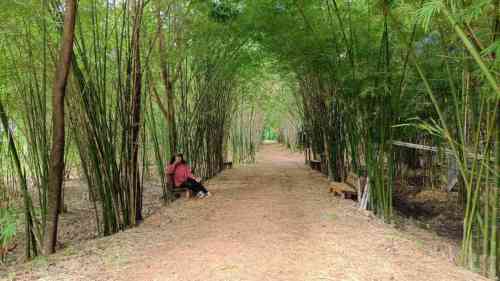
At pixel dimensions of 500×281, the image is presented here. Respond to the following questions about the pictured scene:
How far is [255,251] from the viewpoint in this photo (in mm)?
3275

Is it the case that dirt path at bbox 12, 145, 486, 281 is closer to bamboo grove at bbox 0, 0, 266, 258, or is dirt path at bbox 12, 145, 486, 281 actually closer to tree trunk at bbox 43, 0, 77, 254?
tree trunk at bbox 43, 0, 77, 254

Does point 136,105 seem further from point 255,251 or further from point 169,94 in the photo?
point 255,251

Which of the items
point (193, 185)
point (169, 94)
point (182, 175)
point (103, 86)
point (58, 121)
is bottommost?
point (193, 185)

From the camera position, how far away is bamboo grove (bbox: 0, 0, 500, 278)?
319cm

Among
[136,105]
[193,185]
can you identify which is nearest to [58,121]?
[136,105]

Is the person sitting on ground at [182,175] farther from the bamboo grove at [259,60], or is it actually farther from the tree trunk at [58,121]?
the tree trunk at [58,121]

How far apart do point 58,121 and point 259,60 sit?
571 centimetres

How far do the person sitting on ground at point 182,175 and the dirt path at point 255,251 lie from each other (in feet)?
3.13

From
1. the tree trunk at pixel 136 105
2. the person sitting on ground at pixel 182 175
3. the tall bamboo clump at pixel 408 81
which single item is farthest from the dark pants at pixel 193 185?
the tall bamboo clump at pixel 408 81

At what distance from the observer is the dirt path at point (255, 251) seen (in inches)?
112

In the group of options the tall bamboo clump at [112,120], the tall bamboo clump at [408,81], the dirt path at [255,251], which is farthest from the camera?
the tall bamboo clump at [112,120]

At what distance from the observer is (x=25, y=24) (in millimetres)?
3811

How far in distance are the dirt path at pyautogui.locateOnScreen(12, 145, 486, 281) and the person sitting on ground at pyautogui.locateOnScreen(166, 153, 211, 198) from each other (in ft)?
3.13

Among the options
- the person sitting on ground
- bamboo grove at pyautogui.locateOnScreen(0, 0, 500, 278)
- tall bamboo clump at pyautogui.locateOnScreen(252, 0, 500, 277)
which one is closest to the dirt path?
bamboo grove at pyautogui.locateOnScreen(0, 0, 500, 278)
